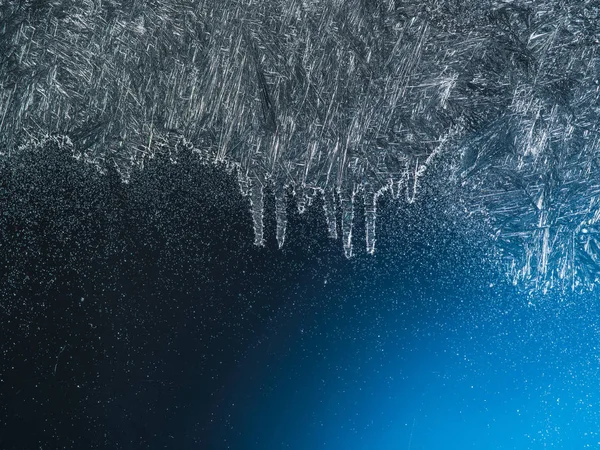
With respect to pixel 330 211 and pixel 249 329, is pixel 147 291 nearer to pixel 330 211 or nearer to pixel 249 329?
pixel 249 329

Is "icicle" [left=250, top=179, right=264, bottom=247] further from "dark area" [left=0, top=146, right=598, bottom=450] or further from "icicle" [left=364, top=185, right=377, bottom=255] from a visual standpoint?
"icicle" [left=364, top=185, right=377, bottom=255]

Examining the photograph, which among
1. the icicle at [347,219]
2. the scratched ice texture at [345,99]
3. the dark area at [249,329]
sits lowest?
the dark area at [249,329]

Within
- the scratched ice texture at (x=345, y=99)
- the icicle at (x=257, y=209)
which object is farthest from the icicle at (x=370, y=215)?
the icicle at (x=257, y=209)

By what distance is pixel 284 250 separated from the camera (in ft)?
2.66

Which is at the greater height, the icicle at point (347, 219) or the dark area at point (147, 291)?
the icicle at point (347, 219)

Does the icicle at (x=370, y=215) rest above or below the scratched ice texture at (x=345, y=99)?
below

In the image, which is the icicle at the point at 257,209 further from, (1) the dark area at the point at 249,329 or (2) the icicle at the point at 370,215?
(2) the icicle at the point at 370,215

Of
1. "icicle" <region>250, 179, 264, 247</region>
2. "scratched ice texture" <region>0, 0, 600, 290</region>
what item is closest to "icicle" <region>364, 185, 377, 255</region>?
"scratched ice texture" <region>0, 0, 600, 290</region>

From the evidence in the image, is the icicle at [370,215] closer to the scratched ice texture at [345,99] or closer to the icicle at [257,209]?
the scratched ice texture at [345,99]

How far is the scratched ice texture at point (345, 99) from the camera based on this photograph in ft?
2.64

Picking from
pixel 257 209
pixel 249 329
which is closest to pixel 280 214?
pixel 257 209

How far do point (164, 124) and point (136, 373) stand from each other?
0.28 meters

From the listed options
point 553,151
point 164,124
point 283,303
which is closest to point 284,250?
point 283,303

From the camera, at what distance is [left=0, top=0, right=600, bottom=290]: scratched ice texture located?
81 cm
